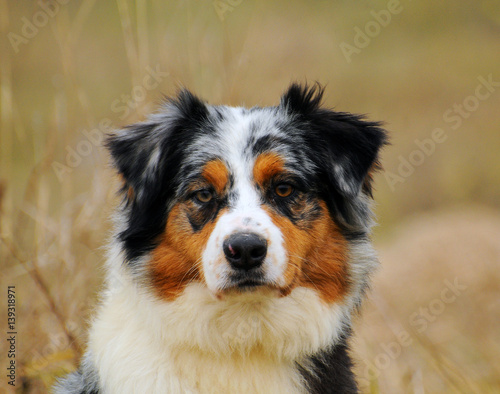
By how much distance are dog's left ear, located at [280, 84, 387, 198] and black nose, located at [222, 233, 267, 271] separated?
1.03m

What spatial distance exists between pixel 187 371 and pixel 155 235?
39.9 inches

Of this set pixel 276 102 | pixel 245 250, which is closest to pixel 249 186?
pixel 245 250

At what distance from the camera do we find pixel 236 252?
371 centimetres

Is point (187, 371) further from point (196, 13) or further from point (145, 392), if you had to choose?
point (196, 13)

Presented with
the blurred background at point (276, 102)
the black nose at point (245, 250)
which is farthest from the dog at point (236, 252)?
the blurred background at point (276, 102)

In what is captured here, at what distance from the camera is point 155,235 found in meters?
4.46

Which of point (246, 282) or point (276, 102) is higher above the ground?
point (276, 102)

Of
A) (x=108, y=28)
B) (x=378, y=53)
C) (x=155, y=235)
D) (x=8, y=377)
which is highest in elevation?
(x=378, y=53)

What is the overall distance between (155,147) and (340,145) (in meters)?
1.38

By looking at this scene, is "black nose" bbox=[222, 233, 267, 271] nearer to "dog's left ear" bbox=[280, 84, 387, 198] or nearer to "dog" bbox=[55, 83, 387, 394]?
"dog" bbox=[55, 83, 387, 394]

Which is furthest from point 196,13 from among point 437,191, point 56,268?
point 437,191

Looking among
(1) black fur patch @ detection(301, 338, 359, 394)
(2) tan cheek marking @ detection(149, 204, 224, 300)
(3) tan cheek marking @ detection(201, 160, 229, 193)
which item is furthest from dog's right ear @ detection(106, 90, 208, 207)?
(1) black fur patch @ detection(301, 338, 359, 394)

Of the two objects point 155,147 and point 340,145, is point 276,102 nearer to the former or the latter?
point 340,145

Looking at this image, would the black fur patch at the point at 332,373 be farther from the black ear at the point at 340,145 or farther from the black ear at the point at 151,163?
the black ear at the point at 151,163
